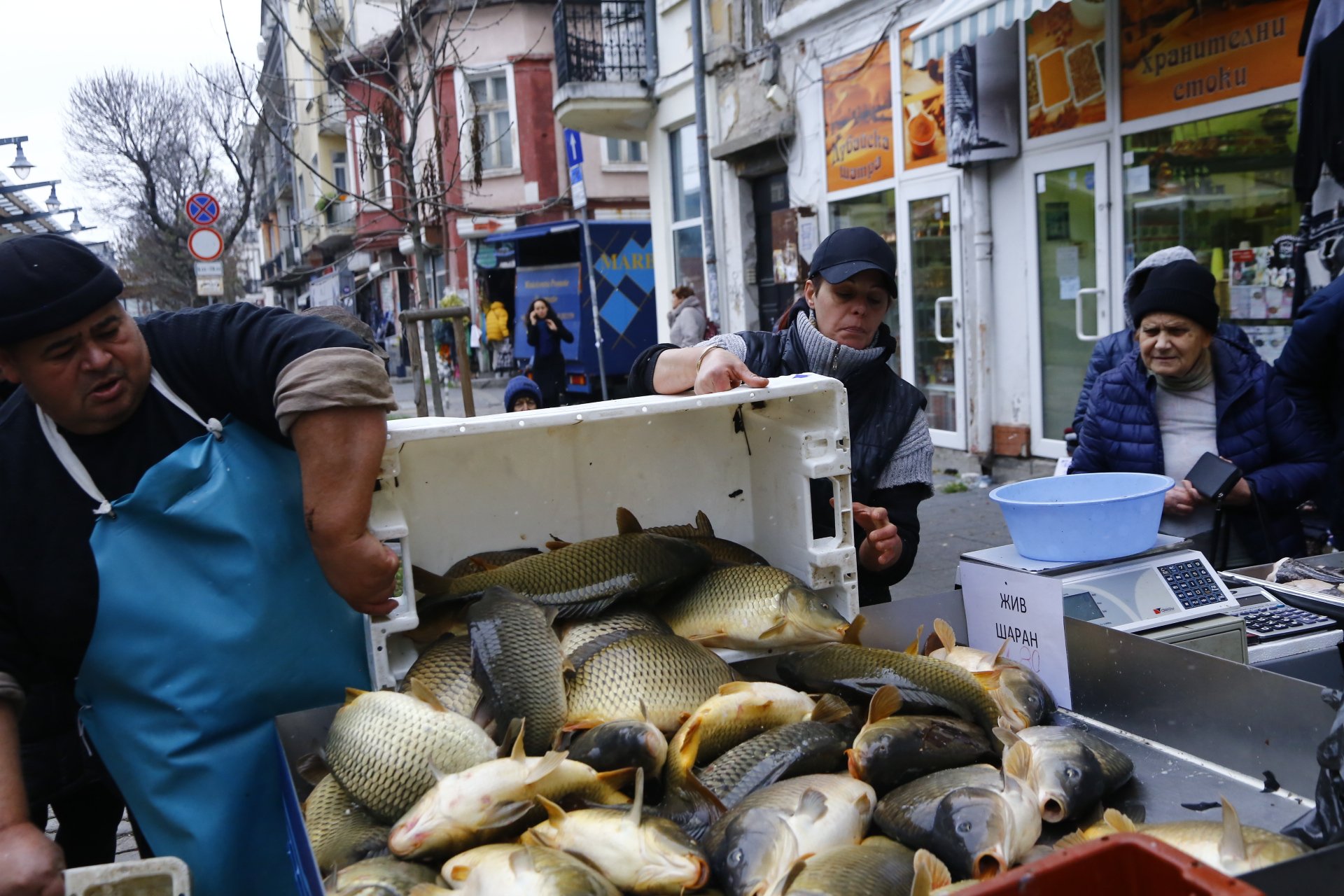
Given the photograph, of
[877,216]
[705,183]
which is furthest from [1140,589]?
[705,183]

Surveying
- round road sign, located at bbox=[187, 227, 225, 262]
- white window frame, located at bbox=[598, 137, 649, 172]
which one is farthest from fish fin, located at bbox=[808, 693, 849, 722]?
white window frame, located at bbox=[598, 137, 649, 172]

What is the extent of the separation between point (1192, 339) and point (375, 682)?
3024 mm

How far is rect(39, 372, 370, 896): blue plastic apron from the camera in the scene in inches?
74.0

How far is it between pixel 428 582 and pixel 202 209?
508 inches

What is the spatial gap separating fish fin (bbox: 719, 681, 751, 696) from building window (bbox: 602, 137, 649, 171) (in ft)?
81.2

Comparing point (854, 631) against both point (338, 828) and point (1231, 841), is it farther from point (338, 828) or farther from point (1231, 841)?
point (338, 828)

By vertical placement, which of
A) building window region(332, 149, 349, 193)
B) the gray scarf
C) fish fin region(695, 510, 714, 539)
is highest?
building window region(332, 149, 349, 193)

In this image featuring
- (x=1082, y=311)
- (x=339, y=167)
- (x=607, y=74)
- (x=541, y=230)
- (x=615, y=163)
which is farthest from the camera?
(x=339, y=167)

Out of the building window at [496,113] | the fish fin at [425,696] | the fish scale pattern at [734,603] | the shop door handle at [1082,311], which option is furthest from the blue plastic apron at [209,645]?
the building window at [496,113]

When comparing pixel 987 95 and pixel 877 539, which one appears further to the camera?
pixel 987 95

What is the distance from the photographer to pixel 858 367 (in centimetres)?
283

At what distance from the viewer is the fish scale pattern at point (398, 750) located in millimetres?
1773

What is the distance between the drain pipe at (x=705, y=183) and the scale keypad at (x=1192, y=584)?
11532 mm

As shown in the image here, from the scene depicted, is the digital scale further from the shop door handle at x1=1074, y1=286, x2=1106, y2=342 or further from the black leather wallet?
the shop door handle at x1=1074, y1=286, x2=1106, y2=342
